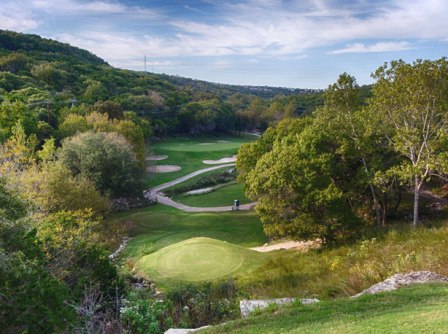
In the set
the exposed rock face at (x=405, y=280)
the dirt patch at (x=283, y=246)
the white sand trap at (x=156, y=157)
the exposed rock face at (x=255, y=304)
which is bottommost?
the dirt patch at (x=283, y=246)

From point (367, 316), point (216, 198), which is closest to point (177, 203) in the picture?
point (216, 198)

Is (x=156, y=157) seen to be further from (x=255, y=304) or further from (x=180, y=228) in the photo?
(x=255, y=304)

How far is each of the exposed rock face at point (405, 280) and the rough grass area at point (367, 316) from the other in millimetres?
671

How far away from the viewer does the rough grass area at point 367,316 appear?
6781mm

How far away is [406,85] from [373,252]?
8.04 m

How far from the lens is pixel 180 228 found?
28.7 metres

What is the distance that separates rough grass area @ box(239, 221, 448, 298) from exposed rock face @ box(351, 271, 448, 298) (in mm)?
892

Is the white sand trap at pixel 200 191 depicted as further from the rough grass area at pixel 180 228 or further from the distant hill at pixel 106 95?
the distant hill at pixel 106 95

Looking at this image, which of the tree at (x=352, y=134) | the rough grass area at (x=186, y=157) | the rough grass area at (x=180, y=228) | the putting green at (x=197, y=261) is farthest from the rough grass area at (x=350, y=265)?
the rough grass area at (x=186, y=157)

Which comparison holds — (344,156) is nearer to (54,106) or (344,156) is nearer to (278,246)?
(278,246)

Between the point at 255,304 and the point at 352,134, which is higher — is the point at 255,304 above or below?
below

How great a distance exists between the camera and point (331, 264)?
52.3 feet

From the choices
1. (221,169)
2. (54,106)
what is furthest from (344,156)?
(54,106)

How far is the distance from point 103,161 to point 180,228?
984 cm
